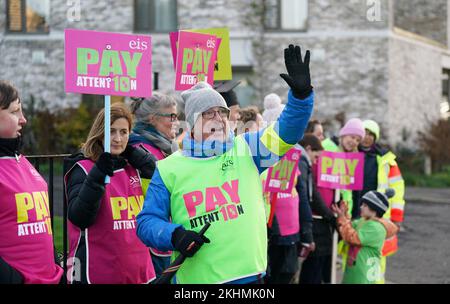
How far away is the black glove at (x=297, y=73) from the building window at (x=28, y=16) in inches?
770

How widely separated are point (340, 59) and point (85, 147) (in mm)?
16812

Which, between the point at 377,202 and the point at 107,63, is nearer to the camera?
the point at 107,63

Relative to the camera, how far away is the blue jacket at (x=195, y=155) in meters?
4.16

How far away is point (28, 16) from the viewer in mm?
22969

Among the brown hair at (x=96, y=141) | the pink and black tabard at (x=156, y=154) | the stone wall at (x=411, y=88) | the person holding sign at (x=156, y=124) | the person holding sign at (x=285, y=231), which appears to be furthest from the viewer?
the stone wall at (x=411, y=88)

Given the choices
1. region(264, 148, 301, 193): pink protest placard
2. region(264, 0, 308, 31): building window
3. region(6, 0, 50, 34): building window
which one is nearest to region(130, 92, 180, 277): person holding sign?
region(264, 148, 301, 193): pink protest placard

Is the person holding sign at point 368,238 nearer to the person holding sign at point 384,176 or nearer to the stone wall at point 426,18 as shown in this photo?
the person holding sign at point 384,176

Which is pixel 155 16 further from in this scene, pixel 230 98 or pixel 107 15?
pixel 230 98

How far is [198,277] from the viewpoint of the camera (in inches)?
166

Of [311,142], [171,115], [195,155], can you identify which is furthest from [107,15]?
[195,155]

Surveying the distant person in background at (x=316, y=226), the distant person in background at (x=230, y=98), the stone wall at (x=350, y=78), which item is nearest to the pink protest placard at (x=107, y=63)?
the distant person in background at (x=230, y=98)

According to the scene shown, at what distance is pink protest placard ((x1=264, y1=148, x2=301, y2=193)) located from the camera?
7273 millimetres

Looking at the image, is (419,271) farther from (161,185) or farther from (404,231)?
(161,185)

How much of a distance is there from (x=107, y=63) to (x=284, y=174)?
2.66 metres
